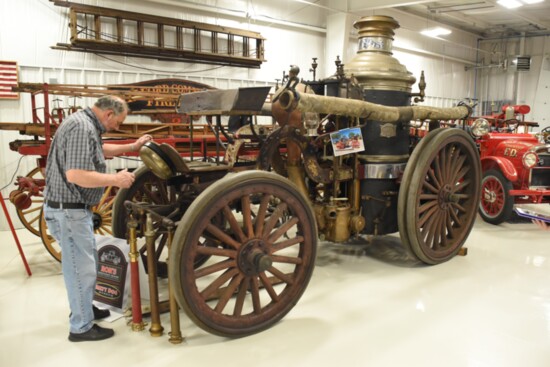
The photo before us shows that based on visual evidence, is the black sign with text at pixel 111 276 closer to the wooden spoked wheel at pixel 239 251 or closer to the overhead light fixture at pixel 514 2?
the wooden spoked wheel at pixel 239 251

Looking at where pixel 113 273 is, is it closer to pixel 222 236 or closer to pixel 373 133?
pixel 222 236

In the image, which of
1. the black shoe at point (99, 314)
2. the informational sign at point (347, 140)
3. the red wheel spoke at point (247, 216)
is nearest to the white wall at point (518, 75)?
the informational sign at point (347, 140)

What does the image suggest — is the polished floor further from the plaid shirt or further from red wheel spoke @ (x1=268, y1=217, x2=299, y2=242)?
the plaid shirt

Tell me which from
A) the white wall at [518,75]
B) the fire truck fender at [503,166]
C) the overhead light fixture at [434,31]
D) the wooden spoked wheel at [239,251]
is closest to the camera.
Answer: the wooden spoked wheel at [239,251]

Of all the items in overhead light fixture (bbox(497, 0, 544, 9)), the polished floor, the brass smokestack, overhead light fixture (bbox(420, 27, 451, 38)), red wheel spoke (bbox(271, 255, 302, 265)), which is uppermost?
overhead light fixture (bbox(497, 0, 544, 9))

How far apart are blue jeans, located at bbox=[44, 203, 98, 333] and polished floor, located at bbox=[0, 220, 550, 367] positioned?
8.7 inches

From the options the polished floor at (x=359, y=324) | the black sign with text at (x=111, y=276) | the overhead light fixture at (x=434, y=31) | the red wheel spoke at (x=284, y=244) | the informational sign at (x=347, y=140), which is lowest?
the polished floor at (x=359, y=324)

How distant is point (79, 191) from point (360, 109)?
2130 millimetres

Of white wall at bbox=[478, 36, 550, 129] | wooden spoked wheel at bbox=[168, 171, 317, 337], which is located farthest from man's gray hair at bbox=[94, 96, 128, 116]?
white wall at bbox=[478, 36, 550, 129]

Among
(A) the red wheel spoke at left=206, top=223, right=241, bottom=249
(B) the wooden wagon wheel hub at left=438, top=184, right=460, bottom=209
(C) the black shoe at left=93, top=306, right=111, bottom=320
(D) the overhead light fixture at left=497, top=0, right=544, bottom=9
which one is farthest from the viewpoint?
(D) the overhead light fixture at left=497, top=0, right=544, bottom=9

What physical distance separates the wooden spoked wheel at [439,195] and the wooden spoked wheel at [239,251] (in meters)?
1.21

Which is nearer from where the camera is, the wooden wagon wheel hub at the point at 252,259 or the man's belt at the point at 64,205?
the man's belt at the point at 64,205

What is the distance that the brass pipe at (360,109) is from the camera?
9.71 ft

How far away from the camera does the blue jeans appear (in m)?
2.51
